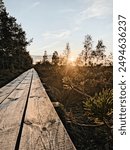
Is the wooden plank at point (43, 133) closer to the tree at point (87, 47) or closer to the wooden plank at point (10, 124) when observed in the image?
the wooden plank at point (10, 124)

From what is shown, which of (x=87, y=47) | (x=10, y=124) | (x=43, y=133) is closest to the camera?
(x=43, y=133)

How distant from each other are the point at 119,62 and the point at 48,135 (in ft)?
3.44

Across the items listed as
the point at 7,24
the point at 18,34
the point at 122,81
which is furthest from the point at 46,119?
the point at 18,34

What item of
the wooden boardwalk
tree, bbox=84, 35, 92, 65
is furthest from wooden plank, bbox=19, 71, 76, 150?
tree, bbox=84, 35, 92, 65

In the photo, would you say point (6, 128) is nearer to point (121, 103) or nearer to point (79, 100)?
point (121, 103)

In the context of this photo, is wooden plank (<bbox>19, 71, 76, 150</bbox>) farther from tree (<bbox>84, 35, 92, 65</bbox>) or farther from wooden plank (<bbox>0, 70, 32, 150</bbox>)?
tree (<bbox>84, 35, 92, 65</bbox>)

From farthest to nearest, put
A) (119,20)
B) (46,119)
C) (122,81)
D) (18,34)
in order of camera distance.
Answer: (18,34) → (119,20) → (122,81) → (46,119)

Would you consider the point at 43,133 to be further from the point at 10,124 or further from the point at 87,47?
the point at 87,47

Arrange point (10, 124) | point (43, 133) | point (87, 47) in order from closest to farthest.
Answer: point (43, 133) → point (10, 124) → point (87, 47)

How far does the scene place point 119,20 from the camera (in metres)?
2.52

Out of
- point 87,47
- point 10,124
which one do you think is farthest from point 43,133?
point 87,47

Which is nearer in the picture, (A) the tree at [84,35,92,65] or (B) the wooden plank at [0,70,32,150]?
(B) the wooden plank at [0,70,32,150]

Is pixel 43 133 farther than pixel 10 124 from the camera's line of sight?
No

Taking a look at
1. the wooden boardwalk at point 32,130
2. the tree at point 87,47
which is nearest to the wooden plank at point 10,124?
the wooden boardwalk at point 32,130
